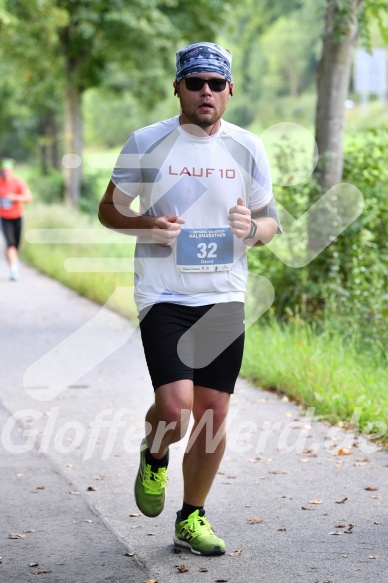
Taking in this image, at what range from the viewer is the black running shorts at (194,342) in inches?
181

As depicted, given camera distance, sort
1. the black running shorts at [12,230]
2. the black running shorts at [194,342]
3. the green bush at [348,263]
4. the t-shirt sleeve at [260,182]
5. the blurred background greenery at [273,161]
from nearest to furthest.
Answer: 1. the black running shorts at [194,342]
2. the t-shirt sleeve at [260,182]
3. the blurred background greenery at [273,161]
4. the green bush at [348,263]
5. the black running shorts at [12,230]

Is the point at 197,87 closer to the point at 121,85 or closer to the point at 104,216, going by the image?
the point at 104,216

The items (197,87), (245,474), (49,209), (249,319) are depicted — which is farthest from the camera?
(49,209)

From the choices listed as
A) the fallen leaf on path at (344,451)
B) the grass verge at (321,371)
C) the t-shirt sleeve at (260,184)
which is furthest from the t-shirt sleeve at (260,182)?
the grass verge at (321,371)

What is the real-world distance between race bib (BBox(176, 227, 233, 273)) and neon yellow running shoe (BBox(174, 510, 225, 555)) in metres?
1.12

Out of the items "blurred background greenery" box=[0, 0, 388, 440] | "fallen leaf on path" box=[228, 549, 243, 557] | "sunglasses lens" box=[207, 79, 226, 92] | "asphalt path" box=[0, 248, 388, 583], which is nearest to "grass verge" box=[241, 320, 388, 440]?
"blurred background greenery" box=[0, 0, 388, 440]

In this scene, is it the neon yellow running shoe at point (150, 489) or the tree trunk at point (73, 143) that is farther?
the tree trunk at point (73, 143)

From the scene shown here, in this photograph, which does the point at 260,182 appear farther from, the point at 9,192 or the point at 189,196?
the point at 9,192

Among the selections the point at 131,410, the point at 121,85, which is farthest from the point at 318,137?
the point at 121,85

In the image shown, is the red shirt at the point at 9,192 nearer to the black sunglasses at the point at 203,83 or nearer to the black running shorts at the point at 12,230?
the black running shorts at the point at 12,230

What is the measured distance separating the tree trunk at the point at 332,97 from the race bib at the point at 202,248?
598 centimetres

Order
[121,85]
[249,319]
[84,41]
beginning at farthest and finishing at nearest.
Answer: [121,85]
[84,41]
[249,319]

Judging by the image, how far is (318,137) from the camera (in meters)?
10.7

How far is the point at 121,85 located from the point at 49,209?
8.55m
